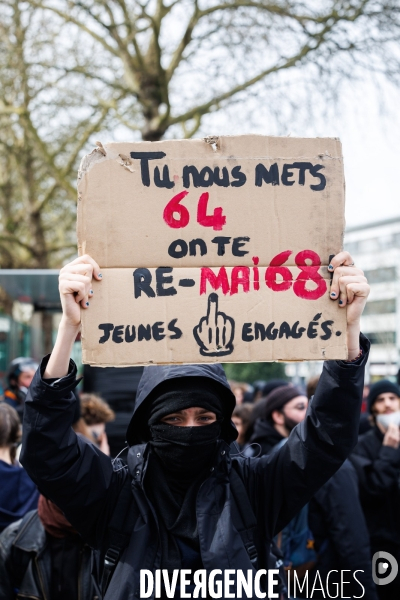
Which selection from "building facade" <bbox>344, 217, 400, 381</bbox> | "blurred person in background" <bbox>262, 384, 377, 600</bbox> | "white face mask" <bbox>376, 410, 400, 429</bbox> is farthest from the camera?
"building facade" <bbox>344, 217, 400, 381</bbox>

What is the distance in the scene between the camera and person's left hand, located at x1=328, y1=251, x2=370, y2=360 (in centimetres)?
210

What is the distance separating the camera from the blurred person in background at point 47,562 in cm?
284

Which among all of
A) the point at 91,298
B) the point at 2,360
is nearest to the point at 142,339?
the point at 91,298

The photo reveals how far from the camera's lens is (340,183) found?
2191 mm

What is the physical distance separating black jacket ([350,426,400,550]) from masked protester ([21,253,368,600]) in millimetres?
2533

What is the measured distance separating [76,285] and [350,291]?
79 centimetres

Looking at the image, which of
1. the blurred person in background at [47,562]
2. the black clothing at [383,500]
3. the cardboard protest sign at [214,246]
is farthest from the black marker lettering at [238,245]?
the black clothing at [383,500]

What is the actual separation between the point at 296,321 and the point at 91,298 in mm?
602

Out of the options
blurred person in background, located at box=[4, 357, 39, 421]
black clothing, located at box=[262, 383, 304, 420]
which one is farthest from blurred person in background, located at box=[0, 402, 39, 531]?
blurred person in background, located at box=[4, 357, 39, 421]

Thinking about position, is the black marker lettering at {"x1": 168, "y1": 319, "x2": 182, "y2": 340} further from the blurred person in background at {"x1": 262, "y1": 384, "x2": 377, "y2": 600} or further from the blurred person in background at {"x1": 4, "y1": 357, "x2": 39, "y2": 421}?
the blurred person in background at {"x1": 4, "y1": 357, "x2": 39, "y2": 421}

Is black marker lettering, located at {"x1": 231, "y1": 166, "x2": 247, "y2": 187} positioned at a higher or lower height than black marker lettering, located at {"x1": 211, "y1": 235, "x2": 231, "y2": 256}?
higher

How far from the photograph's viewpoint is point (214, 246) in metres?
2.16

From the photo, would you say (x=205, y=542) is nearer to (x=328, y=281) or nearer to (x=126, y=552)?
(x=126, y=552)

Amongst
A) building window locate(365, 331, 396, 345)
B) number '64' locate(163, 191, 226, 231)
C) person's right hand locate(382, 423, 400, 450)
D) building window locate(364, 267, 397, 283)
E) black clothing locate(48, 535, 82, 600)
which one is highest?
building window locate(364, 267, 397, 283)
